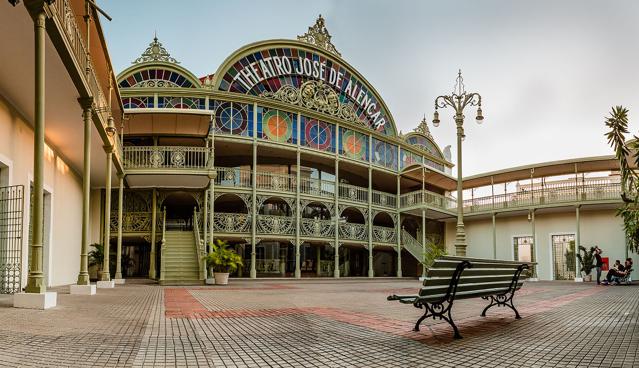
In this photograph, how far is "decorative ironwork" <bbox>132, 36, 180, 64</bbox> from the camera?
22.5m

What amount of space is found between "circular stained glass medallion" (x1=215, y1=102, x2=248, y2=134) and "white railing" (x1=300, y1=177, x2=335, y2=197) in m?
4.42

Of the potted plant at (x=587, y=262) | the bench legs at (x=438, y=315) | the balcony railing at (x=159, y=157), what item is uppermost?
the balcony railing at (x=159, y=157)

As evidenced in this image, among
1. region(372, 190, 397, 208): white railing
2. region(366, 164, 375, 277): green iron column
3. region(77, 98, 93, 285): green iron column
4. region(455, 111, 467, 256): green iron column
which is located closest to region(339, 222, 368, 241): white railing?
region(366, 164, 375, 277): green iron column

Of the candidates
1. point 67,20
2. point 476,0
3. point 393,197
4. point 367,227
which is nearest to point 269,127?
point 367,227

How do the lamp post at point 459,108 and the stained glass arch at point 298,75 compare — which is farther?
the stained glass arch at point 298,75

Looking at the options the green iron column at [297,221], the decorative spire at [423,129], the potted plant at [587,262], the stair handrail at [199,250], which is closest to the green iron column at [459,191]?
the green iron column at [297,221]

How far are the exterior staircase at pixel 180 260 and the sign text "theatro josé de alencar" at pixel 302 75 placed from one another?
8.07 metres

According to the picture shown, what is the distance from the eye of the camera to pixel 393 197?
30.2 meters

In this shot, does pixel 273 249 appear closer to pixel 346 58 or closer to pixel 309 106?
pixel 309 106

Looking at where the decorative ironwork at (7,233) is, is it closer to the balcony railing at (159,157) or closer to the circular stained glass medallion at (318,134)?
the balcony railing at (159,157)

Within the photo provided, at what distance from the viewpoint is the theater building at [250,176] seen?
1339cm

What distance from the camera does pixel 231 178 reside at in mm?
23094

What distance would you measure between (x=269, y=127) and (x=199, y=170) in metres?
6.16

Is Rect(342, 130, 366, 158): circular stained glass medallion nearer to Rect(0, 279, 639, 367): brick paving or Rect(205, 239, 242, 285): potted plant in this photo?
Rect(205, 239, 242, 285): potted plant
